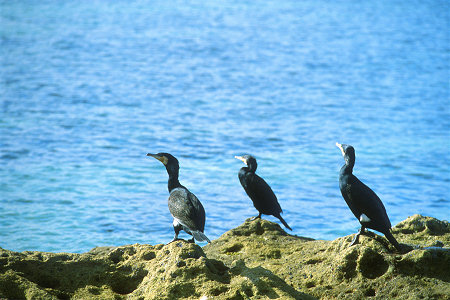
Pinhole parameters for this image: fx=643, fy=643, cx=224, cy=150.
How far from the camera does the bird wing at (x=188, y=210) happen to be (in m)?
5.70

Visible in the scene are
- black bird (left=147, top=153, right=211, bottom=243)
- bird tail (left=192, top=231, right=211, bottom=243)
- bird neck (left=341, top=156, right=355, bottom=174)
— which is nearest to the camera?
bird tail (left=192, top=231, right=211, bottom=243)

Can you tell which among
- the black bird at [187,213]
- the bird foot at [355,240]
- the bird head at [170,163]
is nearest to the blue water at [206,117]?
the bird head at [170,163]

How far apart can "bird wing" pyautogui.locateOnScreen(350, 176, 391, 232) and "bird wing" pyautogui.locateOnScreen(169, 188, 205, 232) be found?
1352 millimetres

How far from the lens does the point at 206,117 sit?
51.2ft

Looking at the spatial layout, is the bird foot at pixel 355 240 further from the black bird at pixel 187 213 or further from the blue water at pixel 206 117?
the blue water at pixel 206 117

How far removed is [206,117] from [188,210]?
9.93 meters

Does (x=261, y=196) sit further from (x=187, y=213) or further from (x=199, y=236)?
(x=199, y=236)

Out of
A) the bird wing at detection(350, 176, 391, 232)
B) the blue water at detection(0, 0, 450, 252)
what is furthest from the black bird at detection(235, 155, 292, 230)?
the blue water at detection(0, 0, 450, 252)

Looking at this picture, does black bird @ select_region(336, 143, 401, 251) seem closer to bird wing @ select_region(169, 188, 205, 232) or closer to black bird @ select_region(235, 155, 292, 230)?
bird wing @ select_region(169, 188, 205, 232)

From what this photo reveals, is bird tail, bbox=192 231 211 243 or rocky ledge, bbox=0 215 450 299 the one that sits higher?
bird tail, bbox=192 231 211 243

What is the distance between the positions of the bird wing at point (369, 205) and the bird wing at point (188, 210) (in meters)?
1.35

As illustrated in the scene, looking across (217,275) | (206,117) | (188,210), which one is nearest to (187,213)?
(188,210)

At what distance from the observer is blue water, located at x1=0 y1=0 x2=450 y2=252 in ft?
33.9

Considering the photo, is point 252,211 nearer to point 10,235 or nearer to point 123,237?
point 123,237
